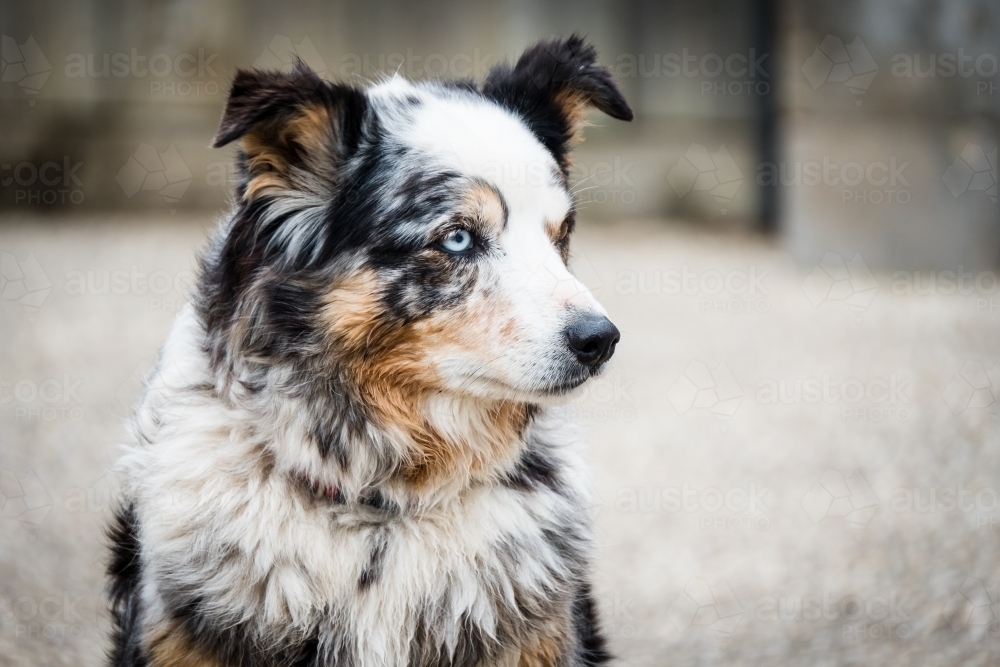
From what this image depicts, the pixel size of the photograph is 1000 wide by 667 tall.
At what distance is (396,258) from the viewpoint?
2.70 m

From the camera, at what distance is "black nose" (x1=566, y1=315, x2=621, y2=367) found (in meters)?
2.59

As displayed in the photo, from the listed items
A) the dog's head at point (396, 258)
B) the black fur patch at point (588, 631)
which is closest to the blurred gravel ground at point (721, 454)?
the dog's head at point (396, 258)

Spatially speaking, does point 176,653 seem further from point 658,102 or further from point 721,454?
point 658,102

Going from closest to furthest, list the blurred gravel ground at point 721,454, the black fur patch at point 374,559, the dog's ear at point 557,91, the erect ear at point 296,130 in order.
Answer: the erect ear at point 296,130 → the black fur patch at point 374,559 → the dog's ear at point 557,91 → the blurred gravel ground at point 721,454

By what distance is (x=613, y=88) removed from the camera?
10.6 ft

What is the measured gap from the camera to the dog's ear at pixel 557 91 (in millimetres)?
3182

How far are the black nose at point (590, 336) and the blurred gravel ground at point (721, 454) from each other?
0.61 ft

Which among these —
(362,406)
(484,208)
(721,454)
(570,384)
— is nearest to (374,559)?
(362,406)

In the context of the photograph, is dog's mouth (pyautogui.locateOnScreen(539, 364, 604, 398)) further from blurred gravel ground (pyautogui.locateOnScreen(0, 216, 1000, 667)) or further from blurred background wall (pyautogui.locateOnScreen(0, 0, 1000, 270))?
blurred background wall (pyautogui.locateOnScreen(0, 0, 1000, 270))

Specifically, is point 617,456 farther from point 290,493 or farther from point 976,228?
point 976,228

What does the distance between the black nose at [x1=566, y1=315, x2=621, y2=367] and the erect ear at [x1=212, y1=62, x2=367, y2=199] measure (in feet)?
2.85

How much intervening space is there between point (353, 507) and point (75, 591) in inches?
107

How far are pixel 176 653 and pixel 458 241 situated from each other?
1432mm

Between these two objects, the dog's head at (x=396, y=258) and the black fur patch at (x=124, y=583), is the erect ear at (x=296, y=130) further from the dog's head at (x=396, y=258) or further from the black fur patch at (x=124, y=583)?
the black fur patch at (x=124, y=583)
